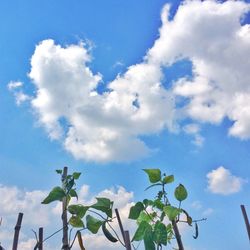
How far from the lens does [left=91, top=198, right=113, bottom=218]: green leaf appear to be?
13.4 ft

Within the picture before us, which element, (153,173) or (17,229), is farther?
(17,229)

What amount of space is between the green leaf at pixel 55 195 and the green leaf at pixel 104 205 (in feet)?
1.24

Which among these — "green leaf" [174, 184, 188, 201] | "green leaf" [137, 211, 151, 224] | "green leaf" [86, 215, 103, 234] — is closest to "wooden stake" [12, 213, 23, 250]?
"green leaf" [86, 215, 103, 234]

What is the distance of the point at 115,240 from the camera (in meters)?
4.28

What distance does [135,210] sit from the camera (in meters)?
4.38

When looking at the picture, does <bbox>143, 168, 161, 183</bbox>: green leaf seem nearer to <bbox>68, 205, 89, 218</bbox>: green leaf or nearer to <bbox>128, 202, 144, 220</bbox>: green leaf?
<bbox>128, 202, 144, 220</bbox>: green leaf

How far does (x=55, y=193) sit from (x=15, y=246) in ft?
2.87

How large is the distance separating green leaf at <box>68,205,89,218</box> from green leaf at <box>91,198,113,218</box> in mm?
113

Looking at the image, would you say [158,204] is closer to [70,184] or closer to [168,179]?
[168,179]

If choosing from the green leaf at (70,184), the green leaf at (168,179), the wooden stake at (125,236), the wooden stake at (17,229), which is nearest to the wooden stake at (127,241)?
the wooden stake at (125,236)

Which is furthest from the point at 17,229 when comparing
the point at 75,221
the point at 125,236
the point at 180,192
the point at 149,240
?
the point at 180,192

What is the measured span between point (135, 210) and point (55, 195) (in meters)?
1.00

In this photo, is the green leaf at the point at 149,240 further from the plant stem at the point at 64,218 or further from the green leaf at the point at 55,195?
the green leaf at the point at 55,195

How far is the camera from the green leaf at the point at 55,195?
402cm
